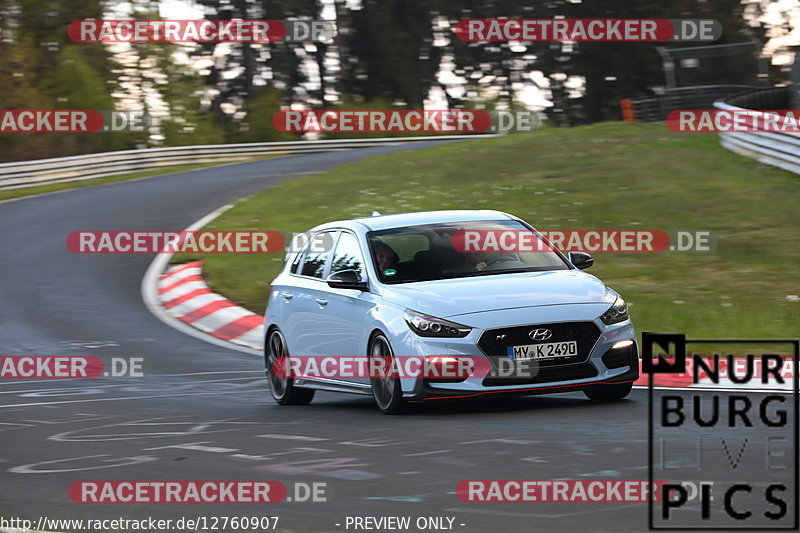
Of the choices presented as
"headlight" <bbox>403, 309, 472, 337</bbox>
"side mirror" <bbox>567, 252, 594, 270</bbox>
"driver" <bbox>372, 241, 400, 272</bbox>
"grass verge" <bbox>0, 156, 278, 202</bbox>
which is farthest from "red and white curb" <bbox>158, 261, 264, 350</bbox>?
"grass verge" <bbox>0, 156, 278, 202</bbox>

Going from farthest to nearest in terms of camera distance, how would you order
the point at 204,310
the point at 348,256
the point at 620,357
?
the point at 204,310 < the point at 348,256 < the point at 620,357

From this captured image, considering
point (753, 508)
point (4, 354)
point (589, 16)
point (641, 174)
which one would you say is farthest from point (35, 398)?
point (589, 16)

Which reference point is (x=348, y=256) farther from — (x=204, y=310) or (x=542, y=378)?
(x=204, y=310)

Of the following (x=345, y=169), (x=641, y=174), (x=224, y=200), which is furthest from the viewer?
(x=345, y=169)

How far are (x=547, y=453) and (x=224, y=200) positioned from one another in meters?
21.9

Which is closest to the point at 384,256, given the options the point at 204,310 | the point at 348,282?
the point at 348,282

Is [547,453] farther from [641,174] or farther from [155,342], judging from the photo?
[641,174]

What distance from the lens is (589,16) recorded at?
70.9 m

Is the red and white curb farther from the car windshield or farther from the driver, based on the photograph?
the car windshield

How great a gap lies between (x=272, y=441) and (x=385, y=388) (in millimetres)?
1338

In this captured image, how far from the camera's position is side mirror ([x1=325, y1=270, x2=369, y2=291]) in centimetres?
1082

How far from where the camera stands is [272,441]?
364 inches

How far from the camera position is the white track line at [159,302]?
15.8m

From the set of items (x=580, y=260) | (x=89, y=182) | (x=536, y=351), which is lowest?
(x=89, y=182)
